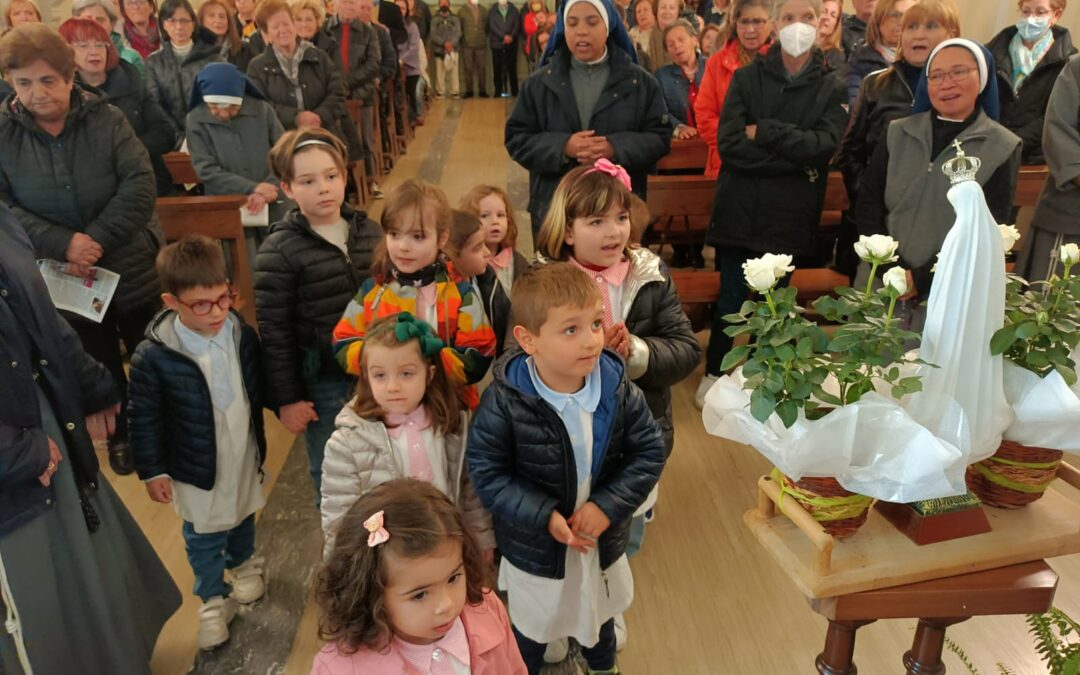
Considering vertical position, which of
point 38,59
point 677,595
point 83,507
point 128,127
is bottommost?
point 677,595

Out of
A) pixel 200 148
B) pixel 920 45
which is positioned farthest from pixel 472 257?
pixel 920 45

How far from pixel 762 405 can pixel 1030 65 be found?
398 centimetres

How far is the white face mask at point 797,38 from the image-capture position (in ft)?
9.48

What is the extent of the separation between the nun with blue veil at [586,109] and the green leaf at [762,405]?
1790 mm

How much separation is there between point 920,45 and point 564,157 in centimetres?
172

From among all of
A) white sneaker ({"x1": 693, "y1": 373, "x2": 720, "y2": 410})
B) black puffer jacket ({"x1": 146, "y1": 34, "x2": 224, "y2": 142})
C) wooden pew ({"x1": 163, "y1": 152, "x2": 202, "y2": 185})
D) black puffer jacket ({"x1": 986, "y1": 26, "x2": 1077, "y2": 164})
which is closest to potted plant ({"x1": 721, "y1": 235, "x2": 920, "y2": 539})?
white sneaker ({"x1": 693, "y1": 373, "x2": 720, "y2": 410})

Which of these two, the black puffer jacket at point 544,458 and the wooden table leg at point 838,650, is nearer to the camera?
the wooden table leg at point 838,650

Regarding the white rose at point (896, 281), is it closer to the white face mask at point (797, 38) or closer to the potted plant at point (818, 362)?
the potted plant at point (818, 362)

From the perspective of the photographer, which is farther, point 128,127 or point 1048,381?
point 128,127

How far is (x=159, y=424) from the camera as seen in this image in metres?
→ 2.03

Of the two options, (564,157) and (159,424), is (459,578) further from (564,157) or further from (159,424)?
(564,157)

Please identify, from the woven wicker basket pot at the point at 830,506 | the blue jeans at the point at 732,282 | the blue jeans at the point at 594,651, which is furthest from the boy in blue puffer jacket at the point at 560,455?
the blue jeans at the point at 732,282

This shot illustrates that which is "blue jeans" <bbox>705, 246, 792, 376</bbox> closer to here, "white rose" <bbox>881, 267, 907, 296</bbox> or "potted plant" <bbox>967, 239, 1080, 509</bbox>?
"potted plant" <bbox>967, 239, 1080, 509</bbox>

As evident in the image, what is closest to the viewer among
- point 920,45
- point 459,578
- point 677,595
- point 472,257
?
point 459,578
